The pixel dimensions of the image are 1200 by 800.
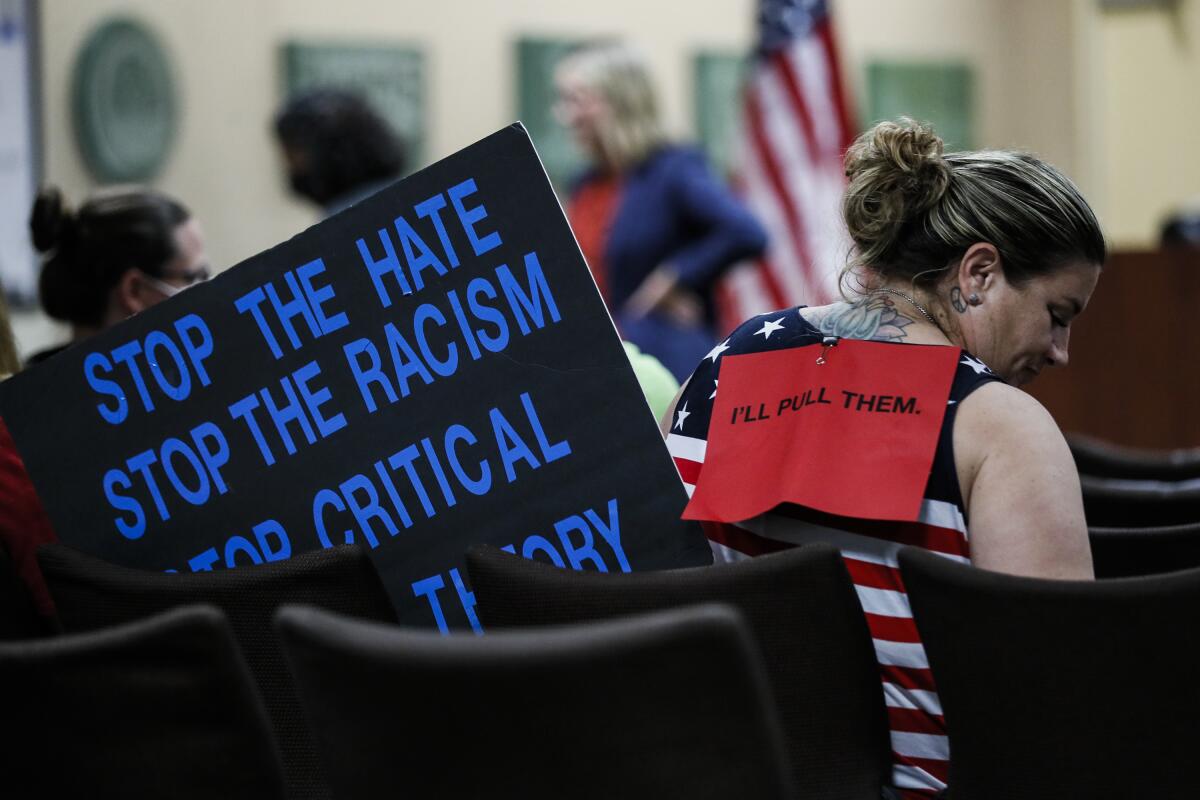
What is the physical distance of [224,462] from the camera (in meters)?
1.64

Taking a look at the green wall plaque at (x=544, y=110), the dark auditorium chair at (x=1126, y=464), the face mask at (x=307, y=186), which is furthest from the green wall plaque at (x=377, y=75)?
the dark auditorium chair at (x=1126, y=464)

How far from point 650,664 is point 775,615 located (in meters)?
0.33

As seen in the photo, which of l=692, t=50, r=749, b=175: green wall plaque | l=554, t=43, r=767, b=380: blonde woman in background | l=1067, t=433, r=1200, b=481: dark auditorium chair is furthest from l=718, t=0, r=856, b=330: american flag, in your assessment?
l=1067, t=433, r=1200, b=481: dark auditorium chair

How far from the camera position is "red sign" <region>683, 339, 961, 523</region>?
57.9 inches

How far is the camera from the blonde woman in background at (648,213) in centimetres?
376

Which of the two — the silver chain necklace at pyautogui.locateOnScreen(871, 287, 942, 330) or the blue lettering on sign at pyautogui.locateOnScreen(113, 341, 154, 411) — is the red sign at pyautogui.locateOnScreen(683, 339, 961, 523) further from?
the blue lettering on sign at pyautogui.locateOnScreen(113, 341, 154, 411)

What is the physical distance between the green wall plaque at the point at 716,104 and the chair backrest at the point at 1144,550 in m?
4.62

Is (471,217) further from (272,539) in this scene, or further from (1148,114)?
(1148,114)

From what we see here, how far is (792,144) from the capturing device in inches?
182

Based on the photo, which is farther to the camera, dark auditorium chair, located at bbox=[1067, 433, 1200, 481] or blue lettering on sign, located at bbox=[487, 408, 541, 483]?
dark auditorium chair, located at bbox=[1067, 433, 1200, 481]

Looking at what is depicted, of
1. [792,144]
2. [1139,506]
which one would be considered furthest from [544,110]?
[1139,506]

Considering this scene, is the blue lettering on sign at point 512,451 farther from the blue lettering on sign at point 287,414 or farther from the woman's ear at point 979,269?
the woman's ear at point 979,269

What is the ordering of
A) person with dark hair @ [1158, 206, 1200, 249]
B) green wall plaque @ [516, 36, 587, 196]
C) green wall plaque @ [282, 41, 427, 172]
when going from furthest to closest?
1. green wall plaque @ [516, 36, 587, 196]
2. person with dark hair @ [1158, 206, 1200, 249]
3. green wall plaque @ [282, 41, 427, 172]

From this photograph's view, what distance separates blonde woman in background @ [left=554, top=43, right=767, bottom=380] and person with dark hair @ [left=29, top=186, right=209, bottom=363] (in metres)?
1.46
